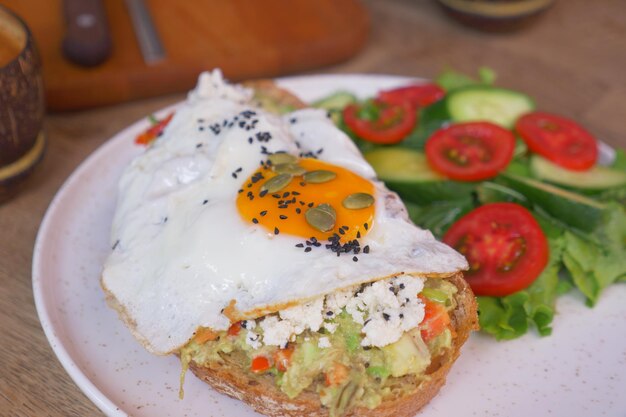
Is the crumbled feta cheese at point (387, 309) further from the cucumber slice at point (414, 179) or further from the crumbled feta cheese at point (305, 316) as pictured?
the cucumber slice at point (414, 179)

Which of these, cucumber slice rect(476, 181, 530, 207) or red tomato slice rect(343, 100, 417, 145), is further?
red tomato slice rect(343, 100, 417, 145)

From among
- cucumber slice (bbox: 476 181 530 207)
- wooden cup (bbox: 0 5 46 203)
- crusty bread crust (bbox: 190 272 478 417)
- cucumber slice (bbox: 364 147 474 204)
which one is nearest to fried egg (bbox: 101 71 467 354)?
crusty bread crust (bbox: 190 272 478 417)

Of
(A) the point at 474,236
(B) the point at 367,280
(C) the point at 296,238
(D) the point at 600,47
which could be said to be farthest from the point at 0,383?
(D) the point at 600,47

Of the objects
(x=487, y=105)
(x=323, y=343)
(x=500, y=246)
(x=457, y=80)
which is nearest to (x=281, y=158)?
(x=323, y=343)

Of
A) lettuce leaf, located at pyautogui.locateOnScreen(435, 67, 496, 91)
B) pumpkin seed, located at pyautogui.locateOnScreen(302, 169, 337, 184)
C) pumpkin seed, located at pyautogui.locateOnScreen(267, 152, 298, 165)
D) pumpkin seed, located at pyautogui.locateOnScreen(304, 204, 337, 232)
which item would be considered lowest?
lettuce leaf, located at pyautogui.locateOnScreen(435, 67, 496, 91)

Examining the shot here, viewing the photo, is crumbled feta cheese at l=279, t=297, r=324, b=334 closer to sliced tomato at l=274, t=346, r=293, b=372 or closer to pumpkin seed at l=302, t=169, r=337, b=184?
sliced tomato at l=274, t=346, r=293, b=372

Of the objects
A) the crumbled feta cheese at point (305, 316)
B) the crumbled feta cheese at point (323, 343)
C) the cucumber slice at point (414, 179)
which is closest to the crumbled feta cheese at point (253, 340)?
the crumbled feta cheese at point (305, 316)
